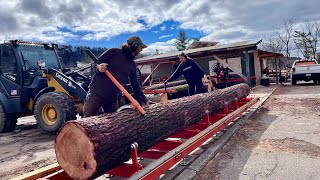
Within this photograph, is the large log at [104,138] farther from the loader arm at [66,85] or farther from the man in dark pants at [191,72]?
the man in dark pants at [191,72]

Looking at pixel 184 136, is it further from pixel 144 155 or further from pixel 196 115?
pixel 144 155

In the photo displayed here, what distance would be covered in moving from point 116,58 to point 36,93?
13.6 ft

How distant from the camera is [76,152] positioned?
2818mm

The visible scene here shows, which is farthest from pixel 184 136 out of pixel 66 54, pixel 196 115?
pixel 66 54

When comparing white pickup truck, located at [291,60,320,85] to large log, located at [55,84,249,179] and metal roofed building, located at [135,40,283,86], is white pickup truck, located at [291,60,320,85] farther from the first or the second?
large log, located at [55,84,249,179]

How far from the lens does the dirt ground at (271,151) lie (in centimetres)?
372

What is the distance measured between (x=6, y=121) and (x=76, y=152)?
17.8 feet

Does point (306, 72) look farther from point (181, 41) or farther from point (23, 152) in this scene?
point (181, 41)

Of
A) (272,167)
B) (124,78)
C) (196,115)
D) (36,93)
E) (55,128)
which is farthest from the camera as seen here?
(36,93)

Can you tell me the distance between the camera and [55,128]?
627 centimetres

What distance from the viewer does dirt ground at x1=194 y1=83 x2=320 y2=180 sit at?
12.2ft

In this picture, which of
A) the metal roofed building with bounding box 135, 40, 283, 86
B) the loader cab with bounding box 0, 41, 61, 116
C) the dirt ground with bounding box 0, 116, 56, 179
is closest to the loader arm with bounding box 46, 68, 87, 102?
the loader cab with bounding box 0, 41, 61, 116

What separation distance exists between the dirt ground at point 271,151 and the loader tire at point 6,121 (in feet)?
18.3

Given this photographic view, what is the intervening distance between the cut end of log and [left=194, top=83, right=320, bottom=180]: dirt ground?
1.51 metres
